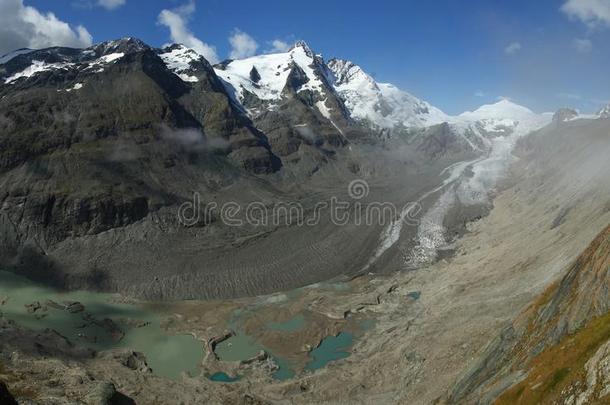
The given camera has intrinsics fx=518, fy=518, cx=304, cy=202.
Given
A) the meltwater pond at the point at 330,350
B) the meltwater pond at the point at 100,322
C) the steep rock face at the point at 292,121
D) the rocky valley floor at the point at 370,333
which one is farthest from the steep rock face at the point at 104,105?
the meltwater pond at the point at 330,350

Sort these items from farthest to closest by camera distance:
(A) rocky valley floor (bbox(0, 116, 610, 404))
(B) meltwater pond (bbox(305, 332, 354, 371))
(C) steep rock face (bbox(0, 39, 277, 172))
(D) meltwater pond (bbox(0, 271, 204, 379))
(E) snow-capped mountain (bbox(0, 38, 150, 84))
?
(E) snow-capped mountain (bbox(0, 38, 150, 84)), (C) steep rock face (bbox(0, 39, 277, 172)), (D) meltwater pond (bbox(0, 271, 204, 379)), (B) meltwater pond (bbox(305, 332, 354, 371)), (A) rocky valley floor (bbox(0, 116, 610, 404))

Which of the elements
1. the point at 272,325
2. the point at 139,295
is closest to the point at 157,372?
the point at 272,325

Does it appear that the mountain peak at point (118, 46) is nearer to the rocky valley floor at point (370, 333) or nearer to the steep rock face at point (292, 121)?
the steep rock face at point (292, 121)

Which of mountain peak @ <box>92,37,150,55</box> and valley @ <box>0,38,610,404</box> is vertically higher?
mountain peak @ <box>92,37,150,55</box>

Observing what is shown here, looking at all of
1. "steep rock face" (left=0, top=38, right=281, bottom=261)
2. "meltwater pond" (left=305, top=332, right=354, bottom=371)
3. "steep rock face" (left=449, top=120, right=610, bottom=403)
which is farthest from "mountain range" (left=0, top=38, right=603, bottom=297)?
"steep rock face" (left=449, top=120, right=610, bottom=403)

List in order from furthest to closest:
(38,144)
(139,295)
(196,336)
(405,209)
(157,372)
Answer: (405,209), (38,144), (139,295), (196,336), (157,372)

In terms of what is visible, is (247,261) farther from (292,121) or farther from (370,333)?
(292,121)

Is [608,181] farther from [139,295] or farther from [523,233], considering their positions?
[139,295]

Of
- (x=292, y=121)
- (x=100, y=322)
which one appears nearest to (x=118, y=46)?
(x=292, y=121)

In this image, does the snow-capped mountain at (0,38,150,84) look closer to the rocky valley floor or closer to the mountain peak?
the mountain peak
